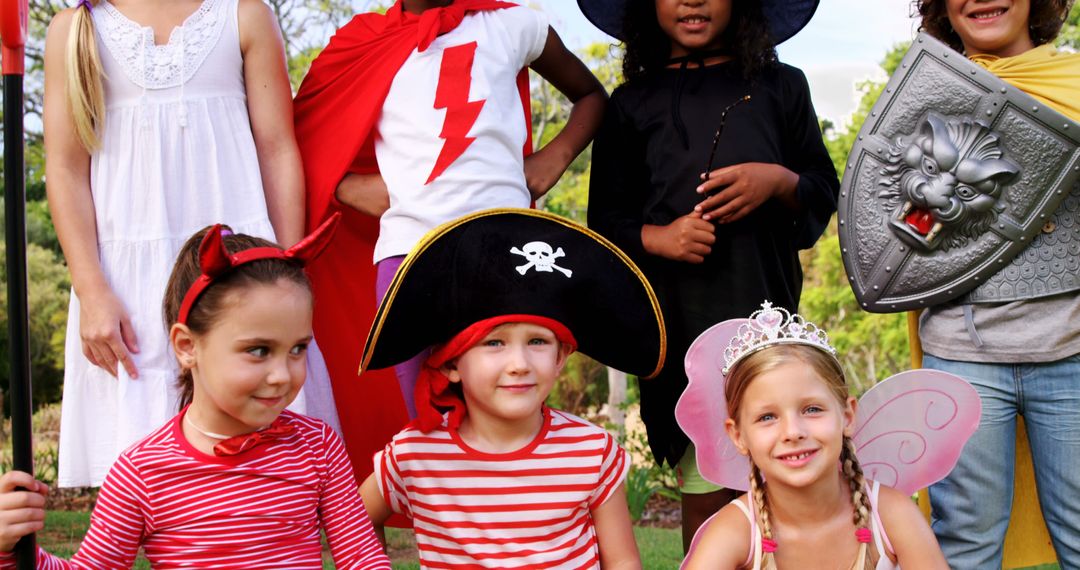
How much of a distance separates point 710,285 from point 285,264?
124 centimetres

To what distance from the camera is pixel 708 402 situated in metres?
2.83

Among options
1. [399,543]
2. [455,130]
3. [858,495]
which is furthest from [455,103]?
[399,543]

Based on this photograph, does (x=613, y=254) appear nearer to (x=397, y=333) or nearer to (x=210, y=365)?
(x=397, y=333)

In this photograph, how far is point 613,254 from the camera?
2.73 m

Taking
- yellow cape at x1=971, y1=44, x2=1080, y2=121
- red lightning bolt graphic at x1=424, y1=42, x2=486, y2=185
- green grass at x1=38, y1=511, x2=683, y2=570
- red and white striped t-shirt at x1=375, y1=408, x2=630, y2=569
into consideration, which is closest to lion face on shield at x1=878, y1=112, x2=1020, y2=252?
yellow cape at x1=971, y1=44, x2=1080, y2=121

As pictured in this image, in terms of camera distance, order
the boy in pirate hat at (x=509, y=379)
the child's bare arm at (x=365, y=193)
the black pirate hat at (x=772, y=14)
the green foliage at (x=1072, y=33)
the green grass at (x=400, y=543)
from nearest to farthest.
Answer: the boy in pirate hat at (x=509, y=379), the child's bare arm at (x=365, y=193), the black pirate hat at (x=772, y=14), the green grass at (x=400, y=543), the green foliage at (x=1072, y=33)

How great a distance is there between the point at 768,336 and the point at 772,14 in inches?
50.0

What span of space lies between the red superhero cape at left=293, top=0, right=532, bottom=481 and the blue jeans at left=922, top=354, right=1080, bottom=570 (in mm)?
1566

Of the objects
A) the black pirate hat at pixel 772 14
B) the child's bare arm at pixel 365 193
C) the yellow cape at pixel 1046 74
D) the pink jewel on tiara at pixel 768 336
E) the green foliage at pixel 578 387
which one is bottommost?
the green foliage at pixel 578 387

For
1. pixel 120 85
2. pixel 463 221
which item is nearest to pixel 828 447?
pixel 463 221

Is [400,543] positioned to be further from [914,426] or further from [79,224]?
[914,426]

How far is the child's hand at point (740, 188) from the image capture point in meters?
3.03

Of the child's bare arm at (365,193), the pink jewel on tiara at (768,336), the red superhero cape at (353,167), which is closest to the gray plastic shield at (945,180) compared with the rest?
the pink jewel on tiara at (768,336)

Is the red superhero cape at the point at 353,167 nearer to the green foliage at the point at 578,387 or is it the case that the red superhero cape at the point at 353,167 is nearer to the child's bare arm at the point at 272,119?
the child's bare arm at the point at 272,119
